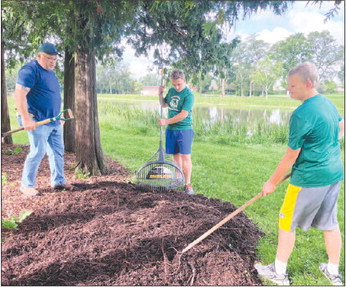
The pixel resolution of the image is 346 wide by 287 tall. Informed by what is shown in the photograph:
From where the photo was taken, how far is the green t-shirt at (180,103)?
2998 mm

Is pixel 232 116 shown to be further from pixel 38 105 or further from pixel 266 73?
pixel 38 105

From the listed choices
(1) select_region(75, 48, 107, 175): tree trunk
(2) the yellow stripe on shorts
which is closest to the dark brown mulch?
(2) the yellow stripe on shorts

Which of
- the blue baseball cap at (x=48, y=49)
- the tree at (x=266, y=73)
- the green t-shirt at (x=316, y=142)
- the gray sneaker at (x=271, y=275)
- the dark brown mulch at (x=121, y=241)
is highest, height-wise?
the blue baseball cap at (x=48, y=49)

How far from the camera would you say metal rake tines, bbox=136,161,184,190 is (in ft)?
9.79

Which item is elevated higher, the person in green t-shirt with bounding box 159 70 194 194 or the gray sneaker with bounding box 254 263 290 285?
the person in green t-shirt with bounding box 159 70 194 194

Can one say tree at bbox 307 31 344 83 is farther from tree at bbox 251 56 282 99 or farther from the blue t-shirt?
the blue t-shirt

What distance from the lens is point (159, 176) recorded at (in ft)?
9.83

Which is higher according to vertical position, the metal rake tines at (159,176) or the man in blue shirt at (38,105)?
the man in blue shirt at (38,105)

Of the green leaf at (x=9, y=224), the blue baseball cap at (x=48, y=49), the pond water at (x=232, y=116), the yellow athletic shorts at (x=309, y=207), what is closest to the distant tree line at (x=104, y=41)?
the blue baseball cap at (x=48, y=49)

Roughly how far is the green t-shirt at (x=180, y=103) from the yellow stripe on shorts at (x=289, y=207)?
144 cm

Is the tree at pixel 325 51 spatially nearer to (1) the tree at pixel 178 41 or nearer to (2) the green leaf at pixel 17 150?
(1) the tree at pixel 178 41

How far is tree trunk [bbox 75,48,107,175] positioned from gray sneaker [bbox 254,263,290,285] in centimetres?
213

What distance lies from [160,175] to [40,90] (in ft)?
4.25

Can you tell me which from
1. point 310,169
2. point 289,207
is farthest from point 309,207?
point 310,169
